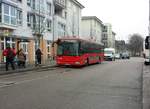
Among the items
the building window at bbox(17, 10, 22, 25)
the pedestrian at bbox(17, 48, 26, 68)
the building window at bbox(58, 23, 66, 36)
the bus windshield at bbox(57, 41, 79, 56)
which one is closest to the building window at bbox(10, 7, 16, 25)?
the building window at bbox(17, 10, 22, 25)

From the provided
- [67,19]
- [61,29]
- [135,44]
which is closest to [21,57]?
[61,29]

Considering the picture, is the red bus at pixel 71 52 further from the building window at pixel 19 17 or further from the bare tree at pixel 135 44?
the bare tree at pixel 135 44

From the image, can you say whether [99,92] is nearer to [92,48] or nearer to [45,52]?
[92,48]

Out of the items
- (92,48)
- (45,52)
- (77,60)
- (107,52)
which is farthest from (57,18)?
(77,60)

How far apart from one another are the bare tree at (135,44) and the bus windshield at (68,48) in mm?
117684

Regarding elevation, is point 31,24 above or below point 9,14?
below

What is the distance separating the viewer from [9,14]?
110 ft

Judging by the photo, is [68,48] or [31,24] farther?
[31,24]

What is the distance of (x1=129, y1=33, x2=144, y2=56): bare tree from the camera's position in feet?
477

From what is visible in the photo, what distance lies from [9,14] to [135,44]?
389 feet

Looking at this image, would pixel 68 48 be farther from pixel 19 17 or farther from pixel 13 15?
pixel 19 17

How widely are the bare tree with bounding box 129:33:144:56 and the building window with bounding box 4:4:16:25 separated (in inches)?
4521

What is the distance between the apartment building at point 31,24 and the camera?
33.2 meters

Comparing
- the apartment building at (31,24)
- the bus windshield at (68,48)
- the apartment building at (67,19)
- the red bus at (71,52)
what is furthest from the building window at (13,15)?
the apartment building at (67,19)
